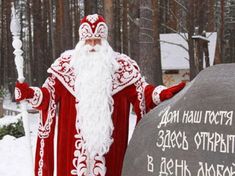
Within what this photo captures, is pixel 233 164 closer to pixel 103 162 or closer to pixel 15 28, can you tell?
pixel 103 162

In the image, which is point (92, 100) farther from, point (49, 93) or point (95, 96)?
point (49, 93)

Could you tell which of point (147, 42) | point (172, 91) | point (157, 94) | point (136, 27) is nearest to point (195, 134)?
point (172, 91)

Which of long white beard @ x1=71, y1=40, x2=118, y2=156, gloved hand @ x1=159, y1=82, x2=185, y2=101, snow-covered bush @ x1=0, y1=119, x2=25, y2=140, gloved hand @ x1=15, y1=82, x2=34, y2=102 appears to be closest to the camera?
gloved hand @ x1=159, y1=82, x2=185, y2=101

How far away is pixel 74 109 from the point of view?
4.09 metres

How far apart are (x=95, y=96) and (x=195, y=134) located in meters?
1.37

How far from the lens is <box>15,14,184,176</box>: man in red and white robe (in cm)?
395

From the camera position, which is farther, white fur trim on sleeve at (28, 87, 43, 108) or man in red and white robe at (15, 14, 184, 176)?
white fur trim on sleeve at (28, 87, 43, 108)

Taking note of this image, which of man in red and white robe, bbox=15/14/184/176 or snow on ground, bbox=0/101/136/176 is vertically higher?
man in red and white robe, bbox=15/14/184/176

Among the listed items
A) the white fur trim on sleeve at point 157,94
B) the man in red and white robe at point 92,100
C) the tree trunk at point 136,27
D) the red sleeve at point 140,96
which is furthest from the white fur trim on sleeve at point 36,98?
the tree trunk at point 136,27

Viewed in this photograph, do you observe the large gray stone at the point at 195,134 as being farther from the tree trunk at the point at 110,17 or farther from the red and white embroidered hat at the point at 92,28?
the tree trunk at the point at 110,17

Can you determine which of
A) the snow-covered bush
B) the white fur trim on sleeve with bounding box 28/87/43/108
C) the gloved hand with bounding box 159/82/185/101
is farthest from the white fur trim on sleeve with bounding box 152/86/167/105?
the snow-covered bush

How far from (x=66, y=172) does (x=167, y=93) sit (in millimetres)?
1150

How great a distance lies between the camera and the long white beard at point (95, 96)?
3.92 metres

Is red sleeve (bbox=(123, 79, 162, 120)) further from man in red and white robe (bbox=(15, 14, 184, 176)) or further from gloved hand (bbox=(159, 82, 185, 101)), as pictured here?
gloved hand (bbox=(159, 82, 185, 101))
